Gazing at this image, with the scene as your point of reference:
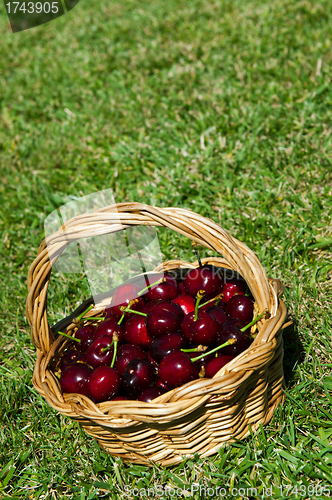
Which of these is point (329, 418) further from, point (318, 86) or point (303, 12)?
point (303, 12)

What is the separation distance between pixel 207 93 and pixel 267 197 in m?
1.76

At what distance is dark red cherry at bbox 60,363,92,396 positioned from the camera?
1.80 meters

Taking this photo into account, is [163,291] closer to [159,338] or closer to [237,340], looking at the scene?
[159,338]

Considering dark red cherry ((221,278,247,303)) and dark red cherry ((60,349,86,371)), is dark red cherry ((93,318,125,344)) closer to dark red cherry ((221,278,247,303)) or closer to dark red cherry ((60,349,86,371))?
dark red cherry ((60,349,86,371))

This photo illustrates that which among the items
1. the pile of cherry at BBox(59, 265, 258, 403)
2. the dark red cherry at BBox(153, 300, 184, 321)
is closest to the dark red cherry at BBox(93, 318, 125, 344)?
the pile of cherry at BBox(59, 265, 258, 403)

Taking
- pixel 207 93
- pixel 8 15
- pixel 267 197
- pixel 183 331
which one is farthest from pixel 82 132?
pixel 8 15

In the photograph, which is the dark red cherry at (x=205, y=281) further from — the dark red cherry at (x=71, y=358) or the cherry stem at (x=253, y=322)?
the dark red cherry at (x=71, y=358)

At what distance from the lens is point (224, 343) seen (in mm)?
1723

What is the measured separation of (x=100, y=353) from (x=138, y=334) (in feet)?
0.59

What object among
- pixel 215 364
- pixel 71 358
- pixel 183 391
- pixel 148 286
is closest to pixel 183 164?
pixel 148 286

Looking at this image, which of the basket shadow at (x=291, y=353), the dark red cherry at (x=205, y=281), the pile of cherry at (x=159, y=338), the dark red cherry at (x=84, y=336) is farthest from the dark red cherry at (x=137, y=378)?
the basket shadow at (x=291, y=353)

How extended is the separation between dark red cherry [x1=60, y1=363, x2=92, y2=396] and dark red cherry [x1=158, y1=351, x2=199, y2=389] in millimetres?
316

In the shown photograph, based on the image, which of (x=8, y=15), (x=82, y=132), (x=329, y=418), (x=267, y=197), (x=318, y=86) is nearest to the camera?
(x=329, y=418)

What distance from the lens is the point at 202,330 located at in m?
1.78
